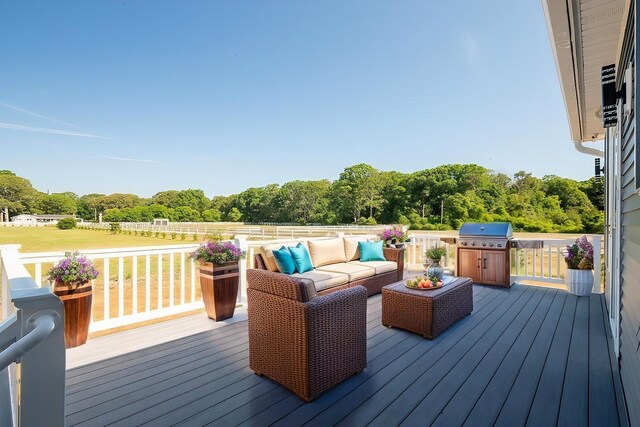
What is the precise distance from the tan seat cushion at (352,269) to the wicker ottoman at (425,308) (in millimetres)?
832

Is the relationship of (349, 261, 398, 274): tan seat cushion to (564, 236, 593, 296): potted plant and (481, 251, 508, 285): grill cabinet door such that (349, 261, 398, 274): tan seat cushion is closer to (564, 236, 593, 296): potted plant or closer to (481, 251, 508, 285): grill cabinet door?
(481, 251, 508, 285): grill cabinet door

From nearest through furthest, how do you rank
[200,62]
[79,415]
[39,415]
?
[39,415]
[79,415]
[200,62]

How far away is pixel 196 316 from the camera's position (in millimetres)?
3773

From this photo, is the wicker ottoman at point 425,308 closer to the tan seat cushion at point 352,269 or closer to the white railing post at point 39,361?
the tan seat cushion at point 352,269

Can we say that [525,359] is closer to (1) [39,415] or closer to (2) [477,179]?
(1) [39,415]

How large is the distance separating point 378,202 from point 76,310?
3187 cm

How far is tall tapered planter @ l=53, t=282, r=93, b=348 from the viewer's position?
8.84 ft

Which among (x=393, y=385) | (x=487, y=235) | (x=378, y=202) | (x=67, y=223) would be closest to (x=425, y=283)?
(x=393, y=385)

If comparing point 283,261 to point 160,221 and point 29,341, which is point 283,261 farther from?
point 160,221

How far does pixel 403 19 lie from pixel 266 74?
22.2 feet

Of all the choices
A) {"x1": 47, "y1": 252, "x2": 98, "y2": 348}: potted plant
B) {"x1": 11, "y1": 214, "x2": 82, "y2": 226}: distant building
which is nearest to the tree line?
{"x1": 11, "y1": 214, "x2": 82, "y2": 226}: distant building

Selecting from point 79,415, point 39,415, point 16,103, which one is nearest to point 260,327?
point 79,415

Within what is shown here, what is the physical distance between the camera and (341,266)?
15.1ft

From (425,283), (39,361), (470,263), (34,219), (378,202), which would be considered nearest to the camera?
(39,361)
